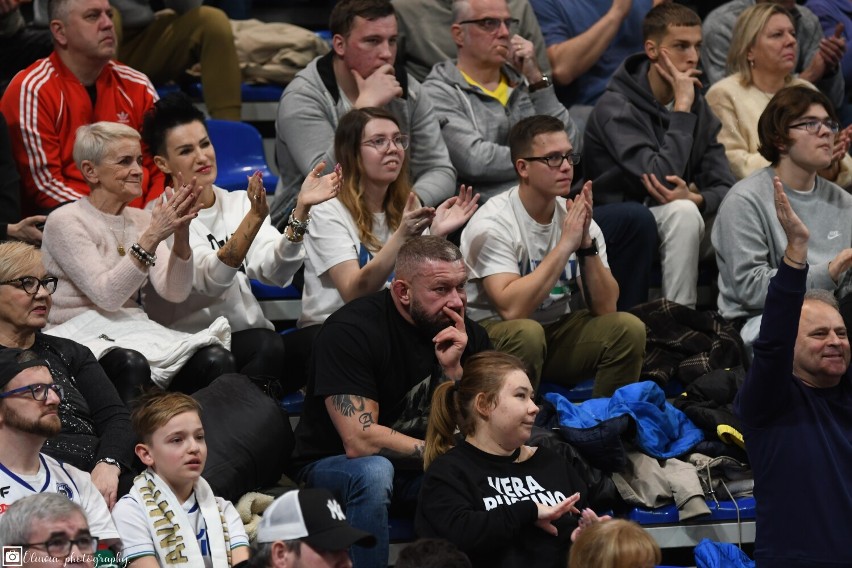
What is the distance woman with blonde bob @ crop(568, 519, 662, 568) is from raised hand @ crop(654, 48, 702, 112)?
295 cm

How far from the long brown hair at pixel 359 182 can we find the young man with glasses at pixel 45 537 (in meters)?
2.19

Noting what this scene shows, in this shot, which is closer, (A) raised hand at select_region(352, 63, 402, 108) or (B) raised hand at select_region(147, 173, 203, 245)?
(B) raised hand at select_region(147, 173, 203, 245)

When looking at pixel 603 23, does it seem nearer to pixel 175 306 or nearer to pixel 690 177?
pixel 690 177

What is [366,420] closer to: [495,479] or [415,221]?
[495,479]

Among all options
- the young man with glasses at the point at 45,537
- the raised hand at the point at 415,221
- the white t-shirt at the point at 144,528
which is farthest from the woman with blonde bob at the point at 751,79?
the young man with glasses at the point at 45,537

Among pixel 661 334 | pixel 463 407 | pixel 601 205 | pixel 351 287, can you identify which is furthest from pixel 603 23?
pixel 463 407

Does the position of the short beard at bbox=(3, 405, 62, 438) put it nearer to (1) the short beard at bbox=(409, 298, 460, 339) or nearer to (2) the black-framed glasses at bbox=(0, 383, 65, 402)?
(2) the black-framed glasses at bbox=(0, 383, 65, 402)

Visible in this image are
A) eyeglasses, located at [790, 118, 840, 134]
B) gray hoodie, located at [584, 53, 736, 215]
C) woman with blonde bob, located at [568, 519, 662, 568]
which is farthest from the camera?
gray hoodie, located at [584, 53, 736, 215]

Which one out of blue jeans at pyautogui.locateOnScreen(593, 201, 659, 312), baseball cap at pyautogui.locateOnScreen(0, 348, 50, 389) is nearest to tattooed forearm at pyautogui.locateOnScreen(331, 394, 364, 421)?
baseball cap at pyautogui.locateOnScreen(0, 348, 50, 389)

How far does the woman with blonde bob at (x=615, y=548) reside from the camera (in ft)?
12.5

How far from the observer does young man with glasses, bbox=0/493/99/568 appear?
133 inches

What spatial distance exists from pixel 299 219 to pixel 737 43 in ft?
9.07

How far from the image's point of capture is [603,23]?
7055mm

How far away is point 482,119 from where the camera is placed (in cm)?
639
